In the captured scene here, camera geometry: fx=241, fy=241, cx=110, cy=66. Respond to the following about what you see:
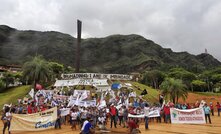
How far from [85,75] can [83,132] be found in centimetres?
2032

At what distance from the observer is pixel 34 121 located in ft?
52.6

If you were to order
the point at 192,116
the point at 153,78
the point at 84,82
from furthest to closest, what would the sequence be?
the point at 153,78, the point at 84,82, the point at 192,116

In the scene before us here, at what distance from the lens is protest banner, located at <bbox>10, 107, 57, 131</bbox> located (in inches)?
603

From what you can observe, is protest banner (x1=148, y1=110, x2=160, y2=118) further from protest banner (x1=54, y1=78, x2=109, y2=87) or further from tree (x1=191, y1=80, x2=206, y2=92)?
tree (x1=191, y1=80, x2=206, y2=92)

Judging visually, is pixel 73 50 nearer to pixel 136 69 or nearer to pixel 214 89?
pixel 136 69

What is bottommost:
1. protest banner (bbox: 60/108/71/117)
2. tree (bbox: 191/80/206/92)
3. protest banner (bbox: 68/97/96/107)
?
protest banner (bbox: 60/108/71/117)

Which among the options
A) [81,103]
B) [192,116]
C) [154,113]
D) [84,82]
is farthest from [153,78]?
[81,103]

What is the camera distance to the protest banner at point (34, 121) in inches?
603

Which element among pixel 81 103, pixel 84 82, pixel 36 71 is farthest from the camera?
pixel 36 71

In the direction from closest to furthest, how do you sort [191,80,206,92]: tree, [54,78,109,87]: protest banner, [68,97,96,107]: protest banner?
[68,97,96,107]: protest banner → [54,78,109,87]: protest banner → [191,80,206,92]: tree

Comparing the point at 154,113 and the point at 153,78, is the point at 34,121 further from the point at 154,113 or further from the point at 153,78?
the point at 153,78

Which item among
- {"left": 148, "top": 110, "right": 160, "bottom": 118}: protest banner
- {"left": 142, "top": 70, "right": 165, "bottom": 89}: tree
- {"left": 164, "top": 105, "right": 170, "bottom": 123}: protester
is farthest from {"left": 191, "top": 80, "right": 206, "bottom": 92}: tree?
{"left": 148, "top": 110, "right": 160, "bottom": 118}: protest banner

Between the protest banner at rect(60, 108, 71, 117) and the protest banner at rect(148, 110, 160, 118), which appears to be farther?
the protest banner at rect(148, 110, 160, 118)

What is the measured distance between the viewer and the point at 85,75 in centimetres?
2989
